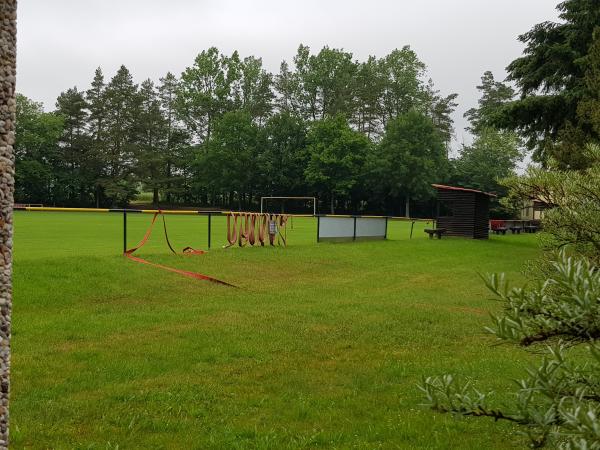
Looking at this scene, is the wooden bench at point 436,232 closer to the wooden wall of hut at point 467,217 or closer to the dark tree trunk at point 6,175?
the wooden wall of hut at point 467,217

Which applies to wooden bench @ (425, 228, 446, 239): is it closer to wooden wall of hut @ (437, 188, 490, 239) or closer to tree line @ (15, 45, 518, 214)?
wooden wall of hut @ (437, 188, 490, 239)

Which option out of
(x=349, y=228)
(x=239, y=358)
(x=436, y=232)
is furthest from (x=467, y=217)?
(x=239, y=358)

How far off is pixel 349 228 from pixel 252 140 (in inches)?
1796

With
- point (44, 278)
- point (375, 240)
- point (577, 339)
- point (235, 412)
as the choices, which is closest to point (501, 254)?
point (375, 240)

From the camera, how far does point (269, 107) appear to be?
252ft

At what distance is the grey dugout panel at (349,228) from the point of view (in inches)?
906

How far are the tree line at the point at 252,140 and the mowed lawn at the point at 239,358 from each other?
2005 inches

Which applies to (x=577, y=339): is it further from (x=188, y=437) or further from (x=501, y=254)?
(x=501, y=254)

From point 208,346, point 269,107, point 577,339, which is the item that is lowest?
point 208,346

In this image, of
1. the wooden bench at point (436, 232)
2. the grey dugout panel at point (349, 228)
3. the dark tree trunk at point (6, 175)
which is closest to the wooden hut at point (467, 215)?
the wooden bench at point (436, 232)

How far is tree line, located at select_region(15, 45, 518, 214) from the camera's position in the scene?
64.1 m

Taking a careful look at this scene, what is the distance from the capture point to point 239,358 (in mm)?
6738

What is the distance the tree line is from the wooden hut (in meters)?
33.1

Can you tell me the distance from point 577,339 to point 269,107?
77079 millimetres
